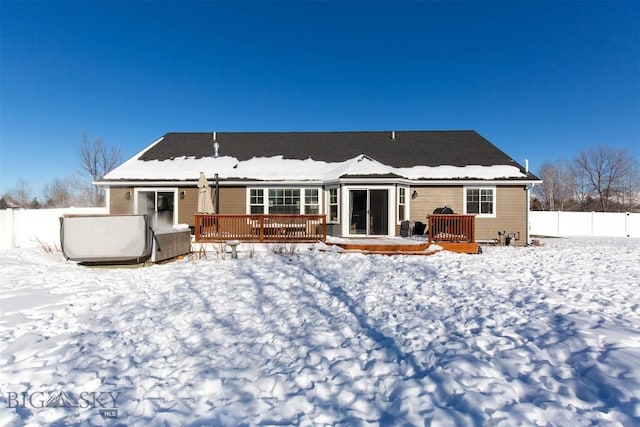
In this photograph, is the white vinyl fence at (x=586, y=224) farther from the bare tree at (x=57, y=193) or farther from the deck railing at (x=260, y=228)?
the bare tree at (x=57, y=193)

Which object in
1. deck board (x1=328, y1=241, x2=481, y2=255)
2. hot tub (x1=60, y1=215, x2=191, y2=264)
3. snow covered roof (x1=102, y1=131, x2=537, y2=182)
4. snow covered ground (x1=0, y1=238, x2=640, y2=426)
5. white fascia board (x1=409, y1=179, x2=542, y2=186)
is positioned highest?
snow covered roof (x1=102, y1=131, x2=537, y2=182)

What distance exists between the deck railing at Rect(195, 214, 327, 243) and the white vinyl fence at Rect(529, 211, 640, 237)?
16.6m

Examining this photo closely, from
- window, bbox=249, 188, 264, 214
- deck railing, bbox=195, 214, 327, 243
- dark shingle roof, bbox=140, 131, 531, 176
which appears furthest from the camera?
dark shingle roof, bbox=140, 131, 531, 176

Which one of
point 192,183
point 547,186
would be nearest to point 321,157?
point 192,183

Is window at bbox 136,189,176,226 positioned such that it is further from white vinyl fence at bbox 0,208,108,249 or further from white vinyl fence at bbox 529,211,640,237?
white vinyl fence at bbox 529,211,640,237

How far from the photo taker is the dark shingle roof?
14.8m

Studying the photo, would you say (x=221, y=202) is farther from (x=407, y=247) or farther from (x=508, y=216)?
(x=508, y=216)

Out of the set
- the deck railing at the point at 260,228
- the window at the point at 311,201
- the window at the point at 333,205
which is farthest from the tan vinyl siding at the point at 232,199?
the window at the point at 333,205

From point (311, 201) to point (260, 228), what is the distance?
11.5ft

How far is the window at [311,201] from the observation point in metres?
13.4

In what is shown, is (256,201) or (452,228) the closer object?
(452,228)

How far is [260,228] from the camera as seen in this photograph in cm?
1059

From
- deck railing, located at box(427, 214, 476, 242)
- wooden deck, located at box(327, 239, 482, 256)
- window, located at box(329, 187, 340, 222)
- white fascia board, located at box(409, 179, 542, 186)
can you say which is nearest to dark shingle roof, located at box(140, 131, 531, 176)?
white fascia board, located at box(409, 179, 542, 186)

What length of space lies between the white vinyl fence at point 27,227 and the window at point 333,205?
11.0 metres
